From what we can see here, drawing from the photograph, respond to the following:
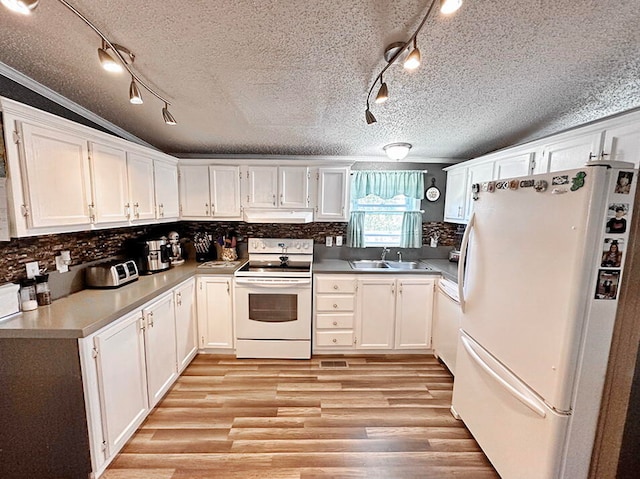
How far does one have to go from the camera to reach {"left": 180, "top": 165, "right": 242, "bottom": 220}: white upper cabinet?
10.3 ft

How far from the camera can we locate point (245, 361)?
2.87 m

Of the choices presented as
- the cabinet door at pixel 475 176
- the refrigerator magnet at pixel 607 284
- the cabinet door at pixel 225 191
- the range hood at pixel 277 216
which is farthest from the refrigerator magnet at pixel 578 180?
the cabinet door at pixel 225 191

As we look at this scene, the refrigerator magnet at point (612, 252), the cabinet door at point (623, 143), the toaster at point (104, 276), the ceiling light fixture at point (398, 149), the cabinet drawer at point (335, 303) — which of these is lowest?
the cabinet drawer at point (335, 303)

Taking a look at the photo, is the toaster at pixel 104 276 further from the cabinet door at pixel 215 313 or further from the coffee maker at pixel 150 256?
the cabinet door at pixel 215 313

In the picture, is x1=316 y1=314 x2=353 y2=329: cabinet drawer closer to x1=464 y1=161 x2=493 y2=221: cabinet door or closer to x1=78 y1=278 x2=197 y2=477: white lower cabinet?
x1=78 y1=278 x2=197 y2=477: white lower cabinet

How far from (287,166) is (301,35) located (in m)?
1.69

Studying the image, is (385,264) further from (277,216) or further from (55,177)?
(55,177)

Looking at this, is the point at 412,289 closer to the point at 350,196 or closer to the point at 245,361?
the point at 350,196

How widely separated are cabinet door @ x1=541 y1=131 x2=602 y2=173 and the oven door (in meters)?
2.28

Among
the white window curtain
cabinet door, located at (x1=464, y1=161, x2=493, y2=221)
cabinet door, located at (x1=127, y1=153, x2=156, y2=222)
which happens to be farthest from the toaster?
cabinet door, located at (x1=464, y1=161, x2=493, y2=221)

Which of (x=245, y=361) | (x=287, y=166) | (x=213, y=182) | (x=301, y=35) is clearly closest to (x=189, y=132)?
(x=213, y=182)

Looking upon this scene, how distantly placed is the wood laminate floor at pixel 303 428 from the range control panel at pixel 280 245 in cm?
129

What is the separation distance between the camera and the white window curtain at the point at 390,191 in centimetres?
345

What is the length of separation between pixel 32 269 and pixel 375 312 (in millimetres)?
2854
